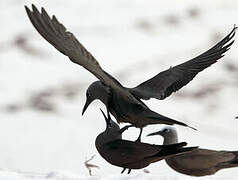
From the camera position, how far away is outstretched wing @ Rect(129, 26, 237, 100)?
242 cm

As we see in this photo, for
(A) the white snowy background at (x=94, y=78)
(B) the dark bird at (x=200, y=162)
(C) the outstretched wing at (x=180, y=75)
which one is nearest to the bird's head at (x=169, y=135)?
(B) the dark bird at (x=200, y=162)

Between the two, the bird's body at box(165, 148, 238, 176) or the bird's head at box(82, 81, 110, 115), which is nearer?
the bird's head at box(82, 81, 110, 115)

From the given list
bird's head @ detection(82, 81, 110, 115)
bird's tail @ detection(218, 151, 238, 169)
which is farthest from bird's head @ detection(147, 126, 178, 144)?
bird's head @ detection(82, 81, 110, 115)

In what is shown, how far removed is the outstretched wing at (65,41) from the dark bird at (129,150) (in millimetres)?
296

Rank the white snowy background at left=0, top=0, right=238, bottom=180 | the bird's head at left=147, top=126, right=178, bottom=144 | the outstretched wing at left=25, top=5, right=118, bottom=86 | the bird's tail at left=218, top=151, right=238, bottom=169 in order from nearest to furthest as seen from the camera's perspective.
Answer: the outstretched wing at left=25, top=5, right=118, bottom=86, the bird's tail at left=218, top=151, right=238, bottom=169, the bird's head at left=147, top=126, right=178, bottom=144, the white snowy background at left=0, top=0, right=238, bottom=180

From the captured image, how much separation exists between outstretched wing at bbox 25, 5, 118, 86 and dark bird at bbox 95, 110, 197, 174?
0.30m

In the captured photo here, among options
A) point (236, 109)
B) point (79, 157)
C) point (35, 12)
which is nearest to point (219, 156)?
point (35, 12)

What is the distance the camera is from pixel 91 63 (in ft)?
6.87

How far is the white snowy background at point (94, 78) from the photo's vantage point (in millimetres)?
5559

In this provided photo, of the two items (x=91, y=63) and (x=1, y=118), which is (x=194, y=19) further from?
(x=91, y=63)

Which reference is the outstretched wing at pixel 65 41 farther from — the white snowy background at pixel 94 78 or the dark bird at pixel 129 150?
the white snowy background at pixel 94 78

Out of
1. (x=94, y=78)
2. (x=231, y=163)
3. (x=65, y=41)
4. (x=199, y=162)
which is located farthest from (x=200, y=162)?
(x=94, y=78)

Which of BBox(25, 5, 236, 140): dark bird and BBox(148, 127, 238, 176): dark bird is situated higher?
BBox(25, 5, 236, 140): dark bird

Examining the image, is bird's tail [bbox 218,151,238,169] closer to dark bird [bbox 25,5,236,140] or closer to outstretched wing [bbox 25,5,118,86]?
dark bird [bbox 25,5,236,140]
